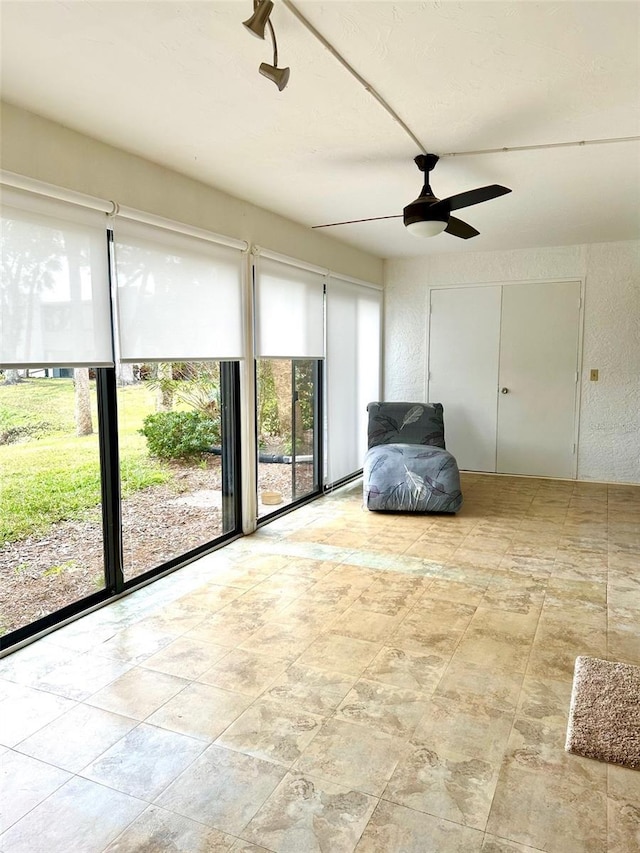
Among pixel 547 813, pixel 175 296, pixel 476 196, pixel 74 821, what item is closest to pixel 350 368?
pixel 175 296

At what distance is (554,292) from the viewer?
573 cm

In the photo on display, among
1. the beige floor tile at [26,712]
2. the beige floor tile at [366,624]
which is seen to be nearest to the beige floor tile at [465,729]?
the beige floor tile at [366,624]

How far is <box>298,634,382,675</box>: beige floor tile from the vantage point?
94.9 inches

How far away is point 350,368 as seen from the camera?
577 cm

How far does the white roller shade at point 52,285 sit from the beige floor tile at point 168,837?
5.79 ft

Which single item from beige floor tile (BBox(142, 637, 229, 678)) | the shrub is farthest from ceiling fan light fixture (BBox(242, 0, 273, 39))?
the shrub

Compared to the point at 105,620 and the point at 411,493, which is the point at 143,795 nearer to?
the point at 105,620

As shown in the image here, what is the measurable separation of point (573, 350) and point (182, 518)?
160 inches

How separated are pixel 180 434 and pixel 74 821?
2620mm

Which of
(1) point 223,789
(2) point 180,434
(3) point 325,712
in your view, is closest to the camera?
(1) point 223,789

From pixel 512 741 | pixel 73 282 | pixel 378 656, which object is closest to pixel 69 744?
pixel 378 656

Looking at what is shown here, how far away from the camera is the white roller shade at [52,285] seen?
242 cm

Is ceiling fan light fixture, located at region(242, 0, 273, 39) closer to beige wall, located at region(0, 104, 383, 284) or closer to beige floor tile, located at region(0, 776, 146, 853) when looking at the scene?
beige wall, located at region(0, 104, 383, 284)

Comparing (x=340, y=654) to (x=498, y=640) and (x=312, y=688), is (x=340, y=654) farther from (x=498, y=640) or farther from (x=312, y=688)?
(x=498, y=640)
